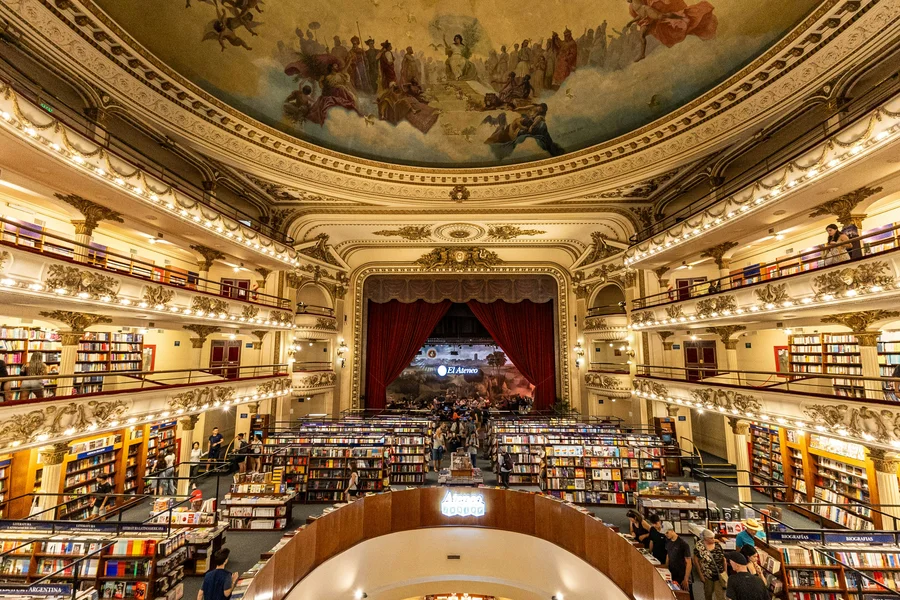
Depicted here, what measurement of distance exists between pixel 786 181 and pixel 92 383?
16.5m

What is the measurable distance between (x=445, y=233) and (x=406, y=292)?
4.05m

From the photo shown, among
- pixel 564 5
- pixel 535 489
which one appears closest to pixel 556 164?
pixel 564 5

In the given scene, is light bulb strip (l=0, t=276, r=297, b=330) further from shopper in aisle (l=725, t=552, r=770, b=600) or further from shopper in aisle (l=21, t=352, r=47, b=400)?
shopper in aisle (l=725, t=552, r=770, b=600)

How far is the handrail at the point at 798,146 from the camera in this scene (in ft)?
23.8

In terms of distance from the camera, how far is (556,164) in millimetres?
13883

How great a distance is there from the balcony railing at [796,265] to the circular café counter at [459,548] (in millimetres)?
6166

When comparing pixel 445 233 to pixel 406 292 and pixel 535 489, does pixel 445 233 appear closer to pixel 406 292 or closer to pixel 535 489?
pixel 406 292

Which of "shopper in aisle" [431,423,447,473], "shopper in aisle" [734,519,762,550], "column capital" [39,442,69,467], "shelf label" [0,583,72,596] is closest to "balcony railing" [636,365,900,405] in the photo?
"shopper in aisle" [734,519,762,550]

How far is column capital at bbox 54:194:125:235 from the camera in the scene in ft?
26.9

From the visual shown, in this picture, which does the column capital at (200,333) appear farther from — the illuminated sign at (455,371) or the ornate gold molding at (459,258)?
the illuminated sign at (455,371)

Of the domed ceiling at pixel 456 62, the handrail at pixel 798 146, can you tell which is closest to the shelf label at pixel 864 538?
the handrail at pixel 798 146

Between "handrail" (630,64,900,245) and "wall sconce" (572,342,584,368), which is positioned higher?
"handrail" (630,64,900,245)

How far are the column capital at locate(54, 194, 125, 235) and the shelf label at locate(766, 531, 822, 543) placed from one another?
1386cm

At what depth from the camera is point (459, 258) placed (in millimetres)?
19297
